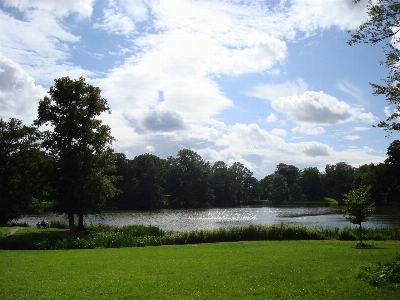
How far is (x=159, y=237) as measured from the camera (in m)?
29.6

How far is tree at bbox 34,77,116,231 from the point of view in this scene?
108 ft

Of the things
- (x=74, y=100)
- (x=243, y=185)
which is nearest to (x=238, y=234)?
(x=74, y=100)

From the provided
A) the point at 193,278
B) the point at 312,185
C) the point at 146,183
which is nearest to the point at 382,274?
the point at 193,278

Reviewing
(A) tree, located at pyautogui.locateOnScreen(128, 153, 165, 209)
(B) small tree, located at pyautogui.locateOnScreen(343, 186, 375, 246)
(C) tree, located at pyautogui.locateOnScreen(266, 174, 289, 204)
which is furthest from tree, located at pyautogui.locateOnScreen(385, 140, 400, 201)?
(A) tree, located at pyautogui.locateOnScreen(128, 153, 165, 209)

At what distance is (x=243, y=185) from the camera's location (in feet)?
468

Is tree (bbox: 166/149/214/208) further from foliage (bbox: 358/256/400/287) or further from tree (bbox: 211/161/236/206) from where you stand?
foliage (bbox: 358/256/400/287)

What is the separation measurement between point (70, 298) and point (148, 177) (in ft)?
317

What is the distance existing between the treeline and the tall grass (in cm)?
5034

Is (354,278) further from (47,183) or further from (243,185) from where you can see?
(243,185)

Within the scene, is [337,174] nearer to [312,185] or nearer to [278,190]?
[312,185]

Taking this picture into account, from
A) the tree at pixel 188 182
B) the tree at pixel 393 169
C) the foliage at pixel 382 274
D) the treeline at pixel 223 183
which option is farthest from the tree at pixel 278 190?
the foliage at pixel 382 274

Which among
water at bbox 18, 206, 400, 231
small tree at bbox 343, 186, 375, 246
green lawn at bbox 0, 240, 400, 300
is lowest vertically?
water at bbox 18, 206, 400, 231

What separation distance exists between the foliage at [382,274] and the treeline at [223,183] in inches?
2770

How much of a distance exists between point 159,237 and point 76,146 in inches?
521
